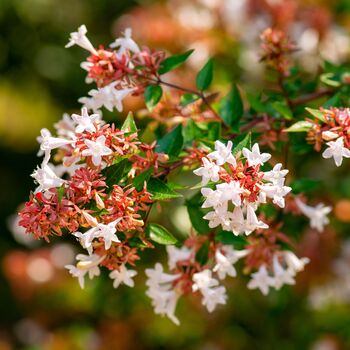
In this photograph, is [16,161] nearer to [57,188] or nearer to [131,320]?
[131,320]

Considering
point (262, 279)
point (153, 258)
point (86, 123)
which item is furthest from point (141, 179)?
point (153, 258)

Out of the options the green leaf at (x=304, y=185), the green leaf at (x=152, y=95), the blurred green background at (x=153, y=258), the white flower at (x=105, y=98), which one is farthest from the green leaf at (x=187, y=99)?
the blurred green background at (x=153, y=258)

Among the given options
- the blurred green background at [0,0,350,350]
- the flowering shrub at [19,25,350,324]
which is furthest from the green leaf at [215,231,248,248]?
the blurred green background at [0,0,350,350]

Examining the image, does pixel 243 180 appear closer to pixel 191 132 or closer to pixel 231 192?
pixel 231 192

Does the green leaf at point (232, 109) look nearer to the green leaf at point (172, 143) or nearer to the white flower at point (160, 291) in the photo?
the green leaf at point (172, 143)

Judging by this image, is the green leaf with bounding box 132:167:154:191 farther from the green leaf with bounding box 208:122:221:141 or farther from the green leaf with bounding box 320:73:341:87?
the green leaf with bounding box 320:73:341:87

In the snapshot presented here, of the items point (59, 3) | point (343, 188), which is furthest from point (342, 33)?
point (59, 3)
